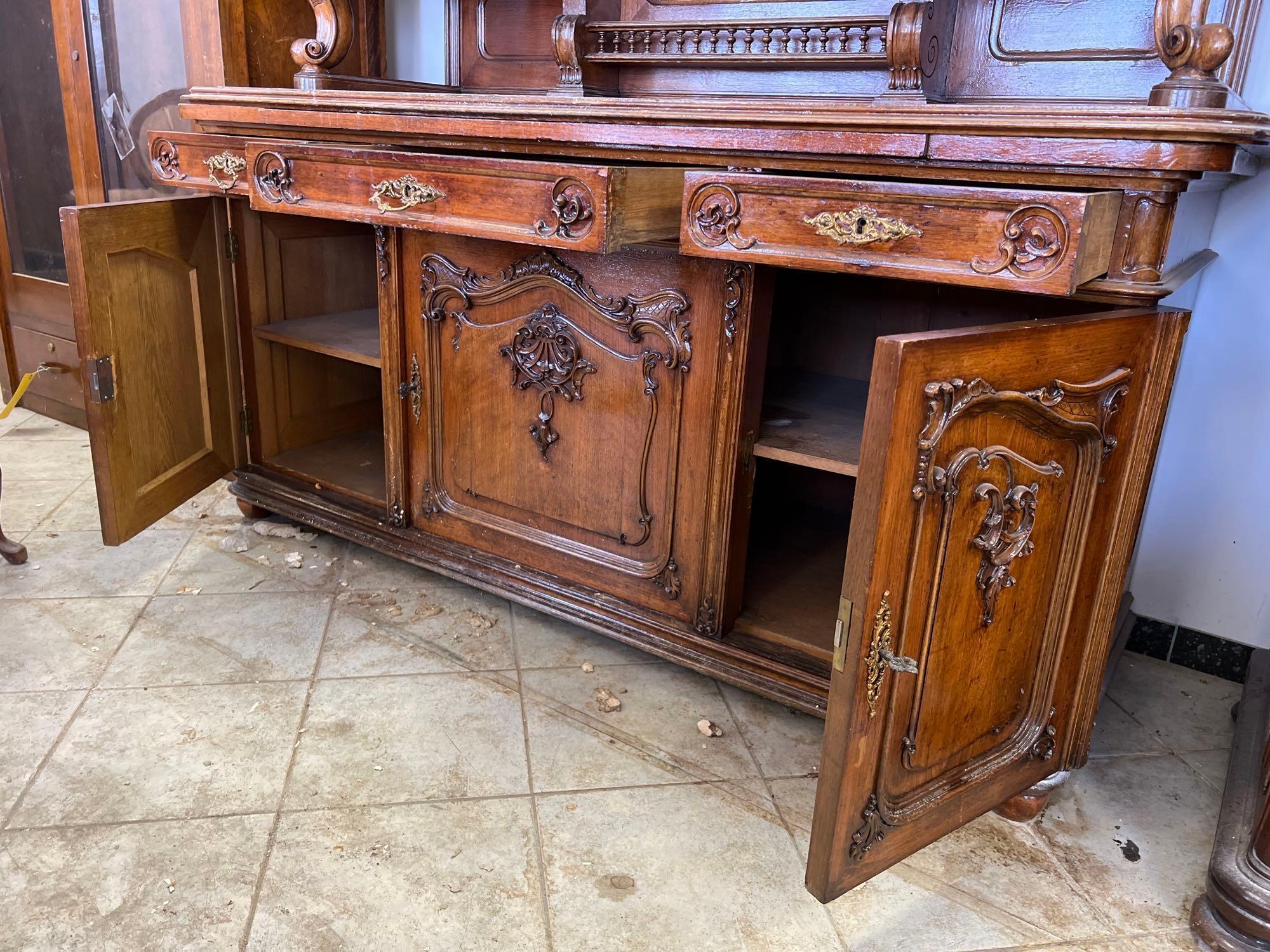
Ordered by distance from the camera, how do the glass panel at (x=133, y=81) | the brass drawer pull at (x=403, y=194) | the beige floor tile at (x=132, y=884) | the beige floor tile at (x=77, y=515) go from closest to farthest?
the beige floor tile at (x=132, y=884) < the brass drawer pull at (x=403, y=194) < the beige floor tile at (x=77, y=515) < the glass panel at (x=133, y=81)

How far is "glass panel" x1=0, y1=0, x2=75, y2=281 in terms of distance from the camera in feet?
9.31

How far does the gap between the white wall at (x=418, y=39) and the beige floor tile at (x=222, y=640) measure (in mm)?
1440

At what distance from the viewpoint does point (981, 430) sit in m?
1.09

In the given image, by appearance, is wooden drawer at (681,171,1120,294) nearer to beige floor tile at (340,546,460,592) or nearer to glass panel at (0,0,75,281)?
beige floor tile at (340,546,460,592)

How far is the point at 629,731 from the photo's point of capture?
1695 millimetres

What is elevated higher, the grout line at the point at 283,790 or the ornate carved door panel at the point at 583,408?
the ornate carved door panel at the point at 583,408

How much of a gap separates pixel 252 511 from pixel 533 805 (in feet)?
4.48

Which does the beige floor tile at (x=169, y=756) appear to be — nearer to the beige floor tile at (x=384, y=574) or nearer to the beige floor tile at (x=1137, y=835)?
the beige floor tile at (x=384, y=574)

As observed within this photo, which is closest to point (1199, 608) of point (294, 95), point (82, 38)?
point (294, 95)

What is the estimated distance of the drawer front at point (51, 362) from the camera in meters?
3.04

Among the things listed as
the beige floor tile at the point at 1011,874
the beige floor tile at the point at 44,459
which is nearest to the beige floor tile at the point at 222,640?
the beige floor tile at the point at 44,459

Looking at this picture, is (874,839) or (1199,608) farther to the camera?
(1199,608)

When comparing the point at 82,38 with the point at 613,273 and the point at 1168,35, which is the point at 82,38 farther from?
the point at 1168,35

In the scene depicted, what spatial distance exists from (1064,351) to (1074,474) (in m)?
0.21
